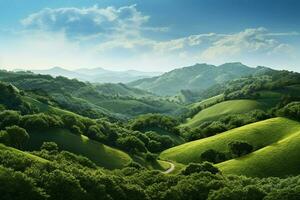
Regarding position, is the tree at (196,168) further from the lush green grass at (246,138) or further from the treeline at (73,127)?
the treeline at (73,127)

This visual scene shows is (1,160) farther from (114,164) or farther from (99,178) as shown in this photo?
(114,164)

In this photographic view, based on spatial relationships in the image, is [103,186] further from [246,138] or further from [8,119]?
[246,138]

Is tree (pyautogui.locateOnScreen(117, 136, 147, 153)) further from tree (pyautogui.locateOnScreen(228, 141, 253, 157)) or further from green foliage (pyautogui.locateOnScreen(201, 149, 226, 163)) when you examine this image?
tree (pyautogui.locateOnScreen(228, 141, 253, 157))

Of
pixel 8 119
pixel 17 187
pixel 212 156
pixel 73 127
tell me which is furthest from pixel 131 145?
pixel 17 187

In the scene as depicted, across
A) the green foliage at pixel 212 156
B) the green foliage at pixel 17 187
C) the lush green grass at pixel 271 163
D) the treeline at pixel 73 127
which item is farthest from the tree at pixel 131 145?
the green foliage at pixel 17 187

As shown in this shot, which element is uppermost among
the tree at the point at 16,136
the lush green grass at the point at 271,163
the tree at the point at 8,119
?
the tree at the point at 8,119

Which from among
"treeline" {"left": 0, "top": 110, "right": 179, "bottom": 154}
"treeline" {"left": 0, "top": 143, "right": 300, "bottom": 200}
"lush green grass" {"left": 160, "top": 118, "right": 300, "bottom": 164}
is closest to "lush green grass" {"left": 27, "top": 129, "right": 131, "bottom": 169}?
"treeline" {"left": 0, "top": 110, "right": 179, "bottom": 154}

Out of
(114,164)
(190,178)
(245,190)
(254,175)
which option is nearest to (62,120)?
(114,164)
